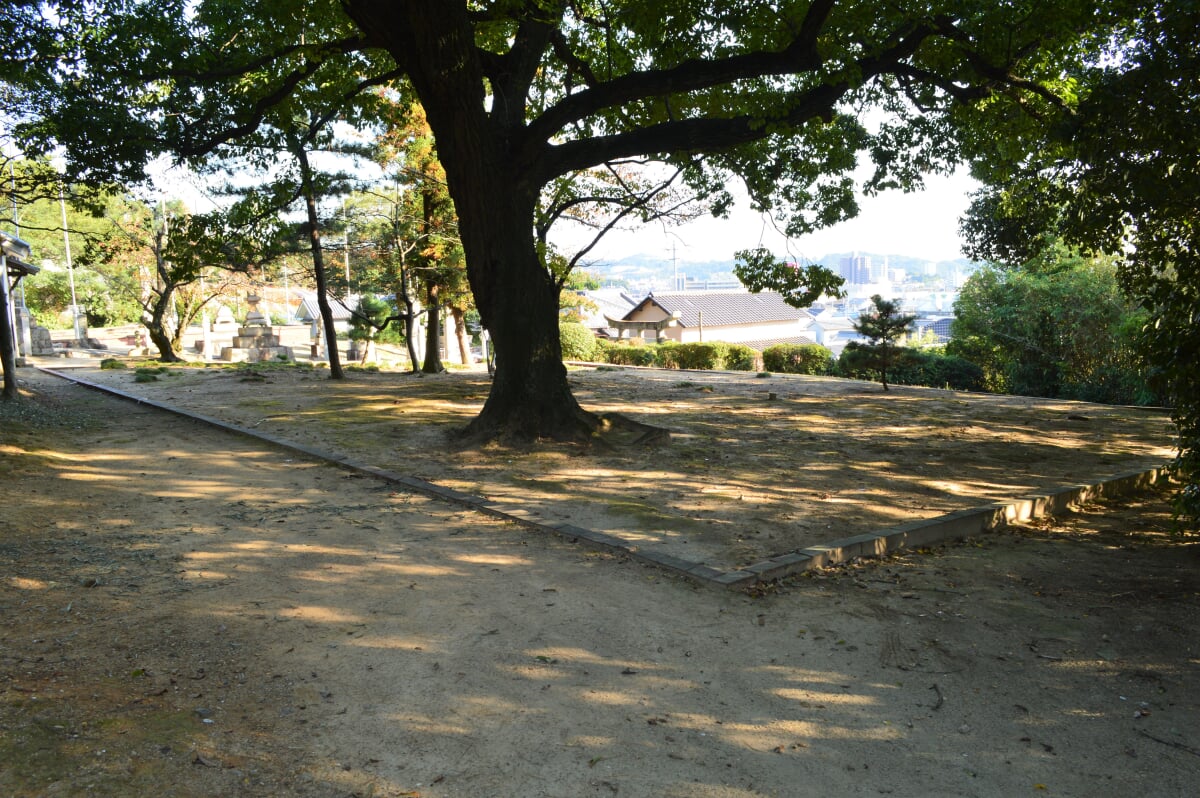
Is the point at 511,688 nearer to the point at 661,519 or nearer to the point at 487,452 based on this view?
the point at 661,519

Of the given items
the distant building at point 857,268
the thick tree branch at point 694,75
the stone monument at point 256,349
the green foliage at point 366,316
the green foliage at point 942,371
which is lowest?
the green foliage at point 942,371

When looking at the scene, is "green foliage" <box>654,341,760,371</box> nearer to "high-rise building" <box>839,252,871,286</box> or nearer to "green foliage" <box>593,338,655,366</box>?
"green foliage" <box>593,338,655,366</box>

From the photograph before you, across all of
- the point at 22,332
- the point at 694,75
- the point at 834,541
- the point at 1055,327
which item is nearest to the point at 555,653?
the point at 834,541

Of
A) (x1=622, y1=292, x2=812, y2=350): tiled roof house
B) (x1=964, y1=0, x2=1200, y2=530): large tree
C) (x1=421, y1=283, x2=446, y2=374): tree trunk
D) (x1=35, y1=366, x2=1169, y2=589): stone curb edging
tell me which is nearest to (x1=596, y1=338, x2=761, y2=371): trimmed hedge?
(x1=421, y1=283, x2=446, y2=374): tree trunk

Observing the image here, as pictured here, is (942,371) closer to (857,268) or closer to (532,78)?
(532,78)

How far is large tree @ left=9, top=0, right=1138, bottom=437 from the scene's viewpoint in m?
8.90

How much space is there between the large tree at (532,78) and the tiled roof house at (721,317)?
34119 mm

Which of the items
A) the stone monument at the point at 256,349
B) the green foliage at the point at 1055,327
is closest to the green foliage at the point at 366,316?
the stone monument at the point at 256,349

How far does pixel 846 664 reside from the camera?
4059mm

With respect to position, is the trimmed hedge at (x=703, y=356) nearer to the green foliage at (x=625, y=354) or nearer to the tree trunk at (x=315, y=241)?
the green foliage at (x=625, y=354)

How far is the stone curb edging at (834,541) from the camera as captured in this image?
5.31m

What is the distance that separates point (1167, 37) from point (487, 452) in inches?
288

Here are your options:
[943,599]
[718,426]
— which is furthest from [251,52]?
[943,599]

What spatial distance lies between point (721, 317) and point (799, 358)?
2507cm
